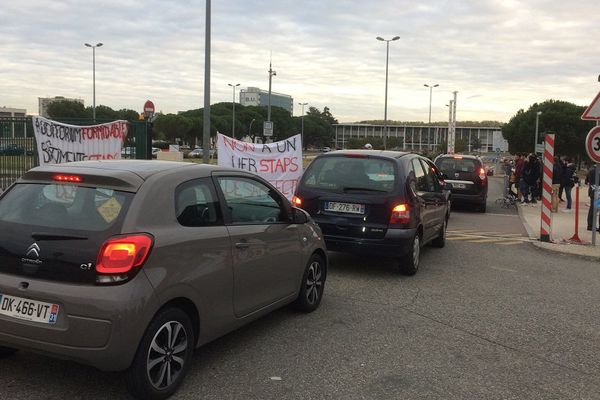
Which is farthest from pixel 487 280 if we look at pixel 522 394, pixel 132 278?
pixel 132 278

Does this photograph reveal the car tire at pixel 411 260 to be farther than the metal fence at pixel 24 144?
No

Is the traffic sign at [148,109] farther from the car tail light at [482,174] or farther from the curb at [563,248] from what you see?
the car tail light at [482,174]

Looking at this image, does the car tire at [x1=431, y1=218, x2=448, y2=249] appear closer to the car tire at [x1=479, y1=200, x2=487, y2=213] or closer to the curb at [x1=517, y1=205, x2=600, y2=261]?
the curb at [x1=517, y1=205, x2=600, y2=261]

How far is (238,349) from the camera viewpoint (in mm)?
4648

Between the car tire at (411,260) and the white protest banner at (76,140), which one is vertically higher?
the white protest banner at (76,140)

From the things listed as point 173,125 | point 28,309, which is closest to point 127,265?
point 28,309

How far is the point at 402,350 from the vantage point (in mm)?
4762

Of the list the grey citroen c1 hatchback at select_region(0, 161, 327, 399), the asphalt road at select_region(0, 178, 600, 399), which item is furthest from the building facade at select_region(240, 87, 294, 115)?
the grey citroen c1 hatchback at select_region(0, 161, 327, 399)

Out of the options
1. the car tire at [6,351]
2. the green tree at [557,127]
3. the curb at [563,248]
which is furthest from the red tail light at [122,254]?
the green tree at [557,127]

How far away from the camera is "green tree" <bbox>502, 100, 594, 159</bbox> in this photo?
7119cm

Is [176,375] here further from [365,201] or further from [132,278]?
[365,201]

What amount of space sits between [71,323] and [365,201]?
4.55 metres

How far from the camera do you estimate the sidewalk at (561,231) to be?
33.1ft

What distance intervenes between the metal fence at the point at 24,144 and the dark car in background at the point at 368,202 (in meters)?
4.45
